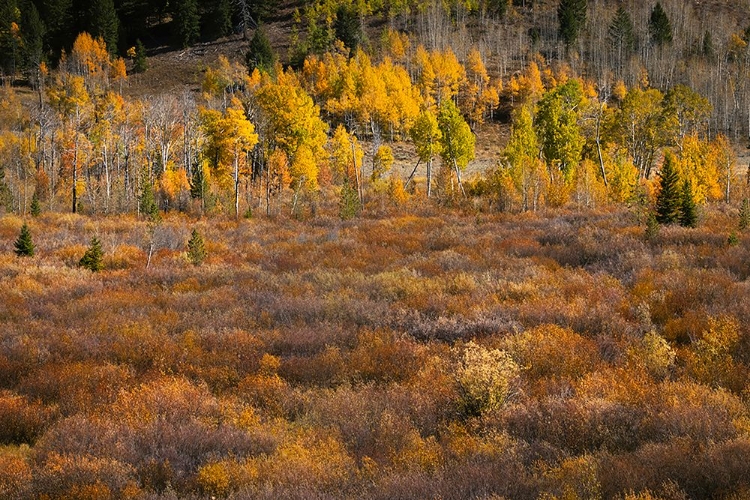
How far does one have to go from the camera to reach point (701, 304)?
1081 cm

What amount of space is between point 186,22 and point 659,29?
3737 inches

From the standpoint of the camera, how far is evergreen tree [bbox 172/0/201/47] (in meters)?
109

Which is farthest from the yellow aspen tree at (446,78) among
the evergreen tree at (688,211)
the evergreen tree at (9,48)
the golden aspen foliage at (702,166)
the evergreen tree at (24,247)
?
the evergreen tree at (9,48)

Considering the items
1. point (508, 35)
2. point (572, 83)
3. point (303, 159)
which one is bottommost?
point (303, 159)

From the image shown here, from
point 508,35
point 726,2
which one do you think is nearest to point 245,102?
point 508,35

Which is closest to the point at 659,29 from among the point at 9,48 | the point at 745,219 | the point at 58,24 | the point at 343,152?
the point at 343,152

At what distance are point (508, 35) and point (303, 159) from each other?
88486 mm

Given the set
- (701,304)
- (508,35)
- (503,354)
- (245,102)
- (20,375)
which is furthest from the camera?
(508,35)

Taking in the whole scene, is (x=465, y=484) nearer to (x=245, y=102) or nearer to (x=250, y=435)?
(x=250, y=435)

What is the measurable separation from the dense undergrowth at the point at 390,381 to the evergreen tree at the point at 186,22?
10798 cm

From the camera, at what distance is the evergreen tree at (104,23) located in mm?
107031

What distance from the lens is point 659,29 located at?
103375 mm

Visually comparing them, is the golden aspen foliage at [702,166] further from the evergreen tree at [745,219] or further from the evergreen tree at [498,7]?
the evergreen tree at [498,7]

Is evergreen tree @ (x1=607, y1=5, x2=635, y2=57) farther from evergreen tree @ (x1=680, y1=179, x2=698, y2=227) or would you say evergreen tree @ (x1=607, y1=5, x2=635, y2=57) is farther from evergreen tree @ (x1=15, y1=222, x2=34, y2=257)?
evergreen tree @ (x1=15, y1=222, x2=34, y2=257)
